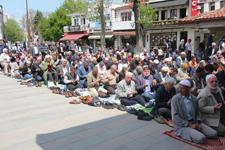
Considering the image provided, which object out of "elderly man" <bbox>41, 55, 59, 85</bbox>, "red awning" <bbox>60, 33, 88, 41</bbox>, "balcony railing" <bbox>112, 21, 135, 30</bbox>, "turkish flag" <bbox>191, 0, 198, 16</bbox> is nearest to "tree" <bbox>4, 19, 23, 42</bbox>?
"red awning" <bbox>60, 33, 88, 41</bbox>

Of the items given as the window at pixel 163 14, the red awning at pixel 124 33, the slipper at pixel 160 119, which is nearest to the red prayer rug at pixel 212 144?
the slipper at pixel 160 119

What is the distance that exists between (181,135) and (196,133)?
0.35m

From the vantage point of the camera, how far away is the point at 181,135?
5895 millimetres

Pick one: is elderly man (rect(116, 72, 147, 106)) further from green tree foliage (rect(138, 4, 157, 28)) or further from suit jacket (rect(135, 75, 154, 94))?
green tree foliage (rect(138, 4, 157, 28))

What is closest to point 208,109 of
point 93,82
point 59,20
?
point 93,82

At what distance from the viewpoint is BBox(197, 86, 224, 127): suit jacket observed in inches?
232

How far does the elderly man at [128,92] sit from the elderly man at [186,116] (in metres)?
2.67

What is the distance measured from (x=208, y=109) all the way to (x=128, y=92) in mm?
3212

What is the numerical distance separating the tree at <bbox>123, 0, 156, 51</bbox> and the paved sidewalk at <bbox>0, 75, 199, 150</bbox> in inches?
553

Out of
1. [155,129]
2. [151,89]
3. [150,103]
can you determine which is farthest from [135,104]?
[155,129]

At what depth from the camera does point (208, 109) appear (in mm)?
5875

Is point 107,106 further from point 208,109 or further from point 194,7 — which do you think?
point 194,7

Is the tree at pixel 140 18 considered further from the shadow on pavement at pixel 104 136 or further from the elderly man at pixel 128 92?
the shadow on pavement at pixel 104 136

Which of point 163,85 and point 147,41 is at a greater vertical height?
point 147,41
